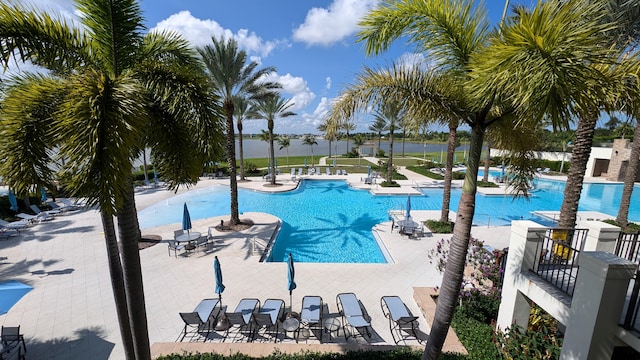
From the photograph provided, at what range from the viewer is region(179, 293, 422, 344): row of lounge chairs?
682 cm

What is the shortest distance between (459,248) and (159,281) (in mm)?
9444

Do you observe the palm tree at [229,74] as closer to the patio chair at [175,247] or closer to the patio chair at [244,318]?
the patio chair at [175,247]

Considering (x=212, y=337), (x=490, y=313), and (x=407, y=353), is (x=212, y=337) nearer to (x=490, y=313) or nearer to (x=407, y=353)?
(x=407, y=353)

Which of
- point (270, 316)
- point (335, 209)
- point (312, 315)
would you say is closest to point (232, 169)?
point (335, 209)

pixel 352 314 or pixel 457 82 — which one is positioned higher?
pixel 457 82

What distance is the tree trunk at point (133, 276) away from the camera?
4188 millimetres

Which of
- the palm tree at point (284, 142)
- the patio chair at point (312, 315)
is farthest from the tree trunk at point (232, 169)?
the palm tree at point (284, 142)

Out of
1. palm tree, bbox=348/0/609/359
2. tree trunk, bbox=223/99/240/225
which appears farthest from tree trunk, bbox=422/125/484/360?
tree trunk, bbox=223/99/240/225

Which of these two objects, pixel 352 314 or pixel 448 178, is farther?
pixel 448 178

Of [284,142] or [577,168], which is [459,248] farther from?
[284,142]

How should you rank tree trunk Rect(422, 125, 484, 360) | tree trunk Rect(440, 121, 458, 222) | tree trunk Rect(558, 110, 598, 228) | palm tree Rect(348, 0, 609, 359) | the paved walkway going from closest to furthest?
1. palm tree Rect(348, 0, 609, 359)
2. tree trunk Rect(422, 125, 484, 360)
3. the paved walkway
4. tree trunk Rect(558, 110, 598, 228)
5. tree trunk Rect(440, 121, 458, 222)

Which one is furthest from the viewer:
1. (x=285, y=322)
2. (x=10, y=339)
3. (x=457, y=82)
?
(x=285, y=322)

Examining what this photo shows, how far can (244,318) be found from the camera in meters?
6.99

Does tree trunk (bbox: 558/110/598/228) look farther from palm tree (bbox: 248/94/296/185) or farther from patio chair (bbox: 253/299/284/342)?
palm tree (bbox: 248/94/296/185)
